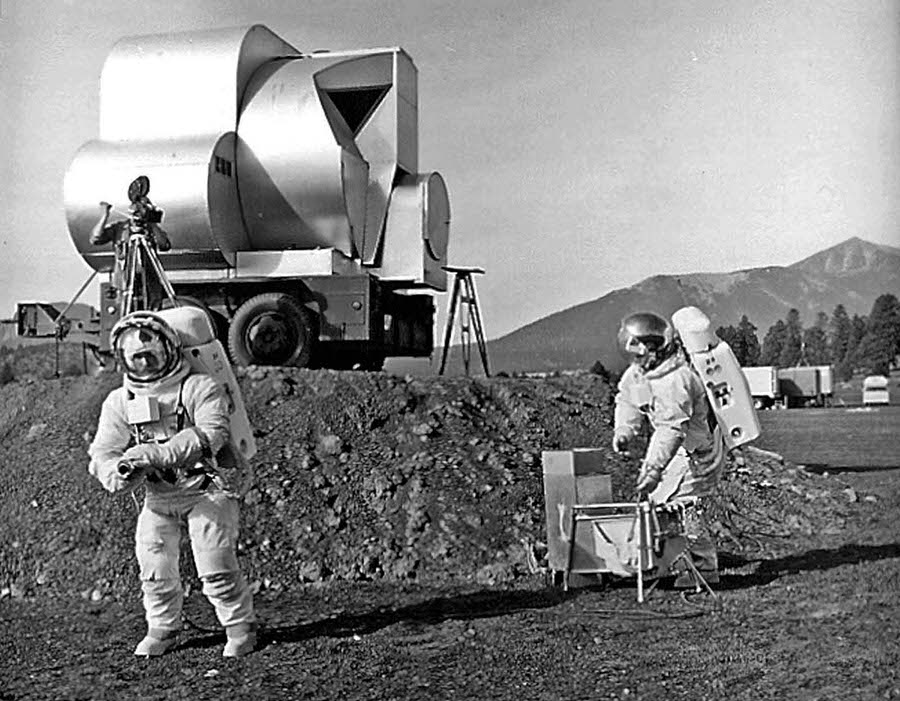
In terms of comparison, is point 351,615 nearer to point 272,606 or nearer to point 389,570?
point 272,606

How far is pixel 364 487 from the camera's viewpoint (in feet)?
25.8

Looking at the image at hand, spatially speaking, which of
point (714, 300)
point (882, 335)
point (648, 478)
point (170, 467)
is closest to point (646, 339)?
point (648, 478)

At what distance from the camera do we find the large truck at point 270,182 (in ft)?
33.8

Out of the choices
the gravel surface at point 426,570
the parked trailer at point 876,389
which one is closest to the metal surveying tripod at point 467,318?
the gravel surface at point 426,570

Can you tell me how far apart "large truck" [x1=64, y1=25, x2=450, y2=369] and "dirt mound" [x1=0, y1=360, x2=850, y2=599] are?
1.24m

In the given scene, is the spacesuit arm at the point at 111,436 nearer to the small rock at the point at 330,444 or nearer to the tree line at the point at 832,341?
the small rock at the point at 330,444

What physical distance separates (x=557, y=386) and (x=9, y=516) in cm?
452

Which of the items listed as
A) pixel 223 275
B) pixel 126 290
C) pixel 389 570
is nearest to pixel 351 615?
pixel 389 570

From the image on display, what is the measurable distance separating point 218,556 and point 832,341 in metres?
5.50

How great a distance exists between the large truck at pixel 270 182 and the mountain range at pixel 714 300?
261cm

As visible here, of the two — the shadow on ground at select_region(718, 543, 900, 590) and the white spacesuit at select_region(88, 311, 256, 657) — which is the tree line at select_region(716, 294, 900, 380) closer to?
the shadow on ground at select_region(718, 543, 900, 590)

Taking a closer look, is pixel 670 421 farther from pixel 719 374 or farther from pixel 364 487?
pixel 364 487

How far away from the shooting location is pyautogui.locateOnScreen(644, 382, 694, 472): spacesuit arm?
6211 millimetres

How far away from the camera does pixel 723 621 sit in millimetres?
5559
